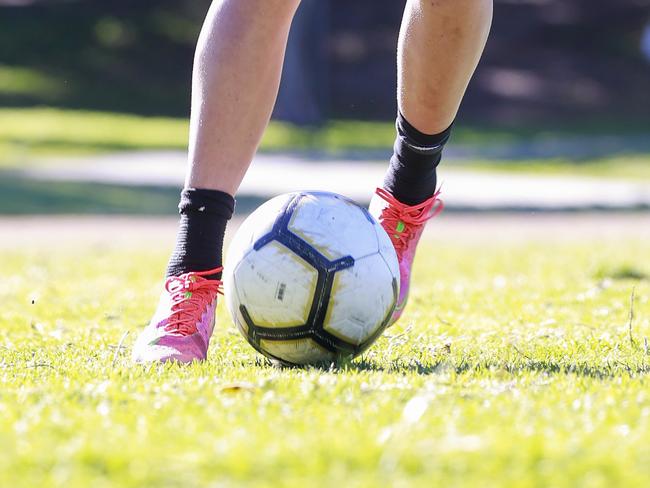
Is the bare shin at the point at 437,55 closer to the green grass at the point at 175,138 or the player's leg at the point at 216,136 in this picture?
the player's leg at the point at 216,136

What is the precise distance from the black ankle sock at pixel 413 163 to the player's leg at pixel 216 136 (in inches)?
21.6

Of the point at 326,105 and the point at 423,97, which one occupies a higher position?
the point at 423,97

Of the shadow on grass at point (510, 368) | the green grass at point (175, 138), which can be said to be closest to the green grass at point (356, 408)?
the shadow on grass at point (510, 368)

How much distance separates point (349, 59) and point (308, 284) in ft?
98.2

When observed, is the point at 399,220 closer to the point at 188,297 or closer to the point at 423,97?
the point at 423,97

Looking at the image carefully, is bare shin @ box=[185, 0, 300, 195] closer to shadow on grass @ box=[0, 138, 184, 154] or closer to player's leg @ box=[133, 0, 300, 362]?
player's leg @ box=[133, 0, 300, 362]

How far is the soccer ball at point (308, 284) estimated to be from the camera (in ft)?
10.2

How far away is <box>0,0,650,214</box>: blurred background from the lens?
15.2m

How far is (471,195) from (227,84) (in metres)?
10.7

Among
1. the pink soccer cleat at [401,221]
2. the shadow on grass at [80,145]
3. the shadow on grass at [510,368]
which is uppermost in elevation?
the pink soccer cleat at [401,221]

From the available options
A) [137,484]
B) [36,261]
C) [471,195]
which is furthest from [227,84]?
[471,195]

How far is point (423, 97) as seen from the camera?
386cm

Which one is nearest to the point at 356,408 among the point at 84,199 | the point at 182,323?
the point at 182,323

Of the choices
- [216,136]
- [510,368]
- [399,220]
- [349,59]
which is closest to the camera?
[510,368]
